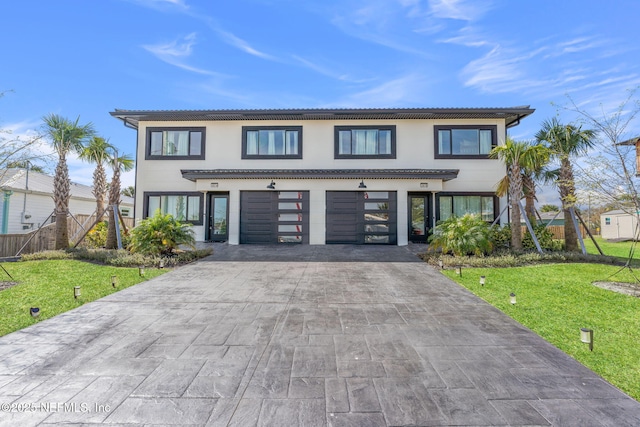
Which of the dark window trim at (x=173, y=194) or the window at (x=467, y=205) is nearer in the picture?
the window at (x=467, y=205)

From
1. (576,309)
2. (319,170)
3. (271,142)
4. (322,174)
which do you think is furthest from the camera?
(271,142)

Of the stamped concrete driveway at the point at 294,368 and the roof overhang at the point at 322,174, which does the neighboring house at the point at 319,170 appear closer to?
the roof overhang at the point at 322,174

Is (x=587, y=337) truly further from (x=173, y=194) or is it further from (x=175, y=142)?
(x=175, y=142)

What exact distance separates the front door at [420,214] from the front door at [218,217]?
28.1ft

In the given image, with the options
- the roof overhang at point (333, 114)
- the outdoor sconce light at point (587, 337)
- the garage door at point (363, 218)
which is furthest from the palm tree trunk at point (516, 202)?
the outdoor sconce light at point (587, 337)

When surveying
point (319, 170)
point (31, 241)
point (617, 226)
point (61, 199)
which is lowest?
point (31, 241)

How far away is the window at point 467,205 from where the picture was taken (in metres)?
13.4

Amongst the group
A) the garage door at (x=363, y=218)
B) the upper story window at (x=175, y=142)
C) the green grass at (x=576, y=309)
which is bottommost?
the green grass at (x=576, y=309)

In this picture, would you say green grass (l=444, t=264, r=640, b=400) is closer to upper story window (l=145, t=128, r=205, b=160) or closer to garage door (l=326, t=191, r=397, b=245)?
garage door (l=326, t=191, r=397, b=245)

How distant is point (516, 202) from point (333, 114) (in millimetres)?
8022

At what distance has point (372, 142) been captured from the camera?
13742mm

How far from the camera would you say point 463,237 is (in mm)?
9820

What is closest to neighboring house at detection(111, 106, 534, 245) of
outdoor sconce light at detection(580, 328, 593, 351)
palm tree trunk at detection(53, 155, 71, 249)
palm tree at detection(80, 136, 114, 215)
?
palm tree at detection(80, 136, 114, 215)

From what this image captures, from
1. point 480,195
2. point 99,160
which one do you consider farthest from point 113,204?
point 480,195
